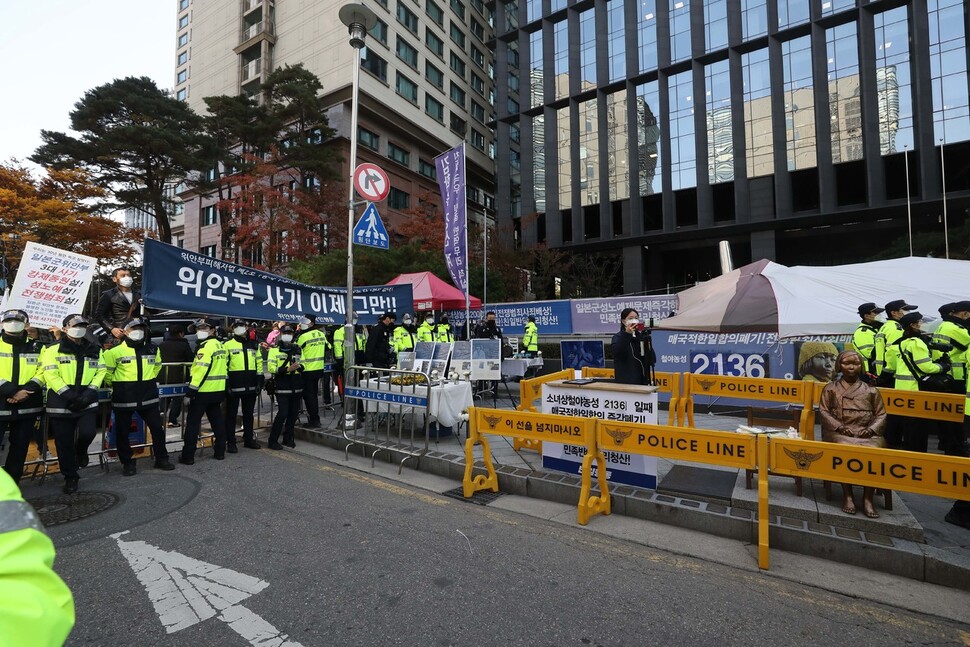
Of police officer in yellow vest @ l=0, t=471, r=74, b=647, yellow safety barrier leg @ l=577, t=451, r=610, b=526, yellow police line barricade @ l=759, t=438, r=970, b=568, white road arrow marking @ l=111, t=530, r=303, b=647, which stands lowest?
white road arrow marking @ l=111, t=530, r=303, b=647

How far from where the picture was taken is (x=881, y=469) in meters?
3.66

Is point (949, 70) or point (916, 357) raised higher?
point (949, 70)

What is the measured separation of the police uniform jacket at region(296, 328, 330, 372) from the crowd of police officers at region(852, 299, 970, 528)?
7.69 meters

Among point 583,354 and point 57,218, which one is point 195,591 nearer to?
point 583,354

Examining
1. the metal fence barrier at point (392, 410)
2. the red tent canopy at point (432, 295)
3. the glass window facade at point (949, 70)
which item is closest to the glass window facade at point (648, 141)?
the glass window facade at point (949, 70)

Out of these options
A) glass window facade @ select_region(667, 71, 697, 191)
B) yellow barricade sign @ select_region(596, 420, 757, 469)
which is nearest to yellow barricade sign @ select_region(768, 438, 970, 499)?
yellow barricade sign @ select_region(596, 420, 757, 469)

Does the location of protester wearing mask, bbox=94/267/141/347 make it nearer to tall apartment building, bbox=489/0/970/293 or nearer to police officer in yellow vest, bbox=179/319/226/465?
police officer in yellow vest, bbox=179/319/226/465

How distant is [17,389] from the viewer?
17.8ft

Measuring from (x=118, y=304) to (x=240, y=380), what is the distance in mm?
2268

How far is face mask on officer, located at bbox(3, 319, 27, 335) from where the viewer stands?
5430 millimetres

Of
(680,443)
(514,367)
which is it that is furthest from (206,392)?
(514,367)

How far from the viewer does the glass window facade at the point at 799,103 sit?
28.7 m

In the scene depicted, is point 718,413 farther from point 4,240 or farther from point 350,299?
point 4,240

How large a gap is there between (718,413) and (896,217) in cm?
2947
